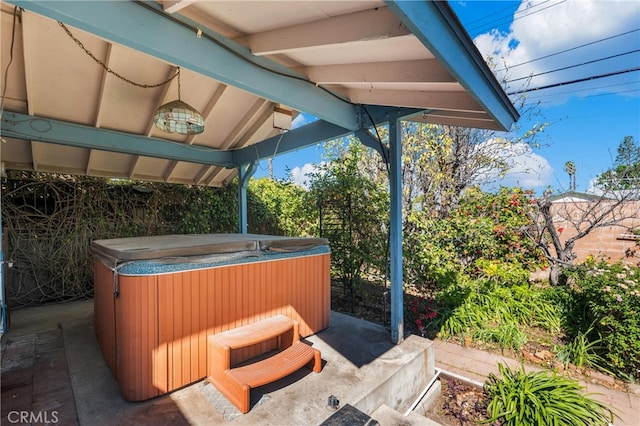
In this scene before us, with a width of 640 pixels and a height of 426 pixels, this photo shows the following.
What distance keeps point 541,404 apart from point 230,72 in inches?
160

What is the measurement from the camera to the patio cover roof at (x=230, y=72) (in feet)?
5.65

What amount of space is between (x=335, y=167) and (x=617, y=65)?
7200mm

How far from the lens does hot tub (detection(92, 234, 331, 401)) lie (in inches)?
87.4

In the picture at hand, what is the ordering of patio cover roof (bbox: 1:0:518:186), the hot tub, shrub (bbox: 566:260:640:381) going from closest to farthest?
patio cover roof (bbox: 1:0:518:186) < the hot tub < shrub (bbox: 566:260:640:381)

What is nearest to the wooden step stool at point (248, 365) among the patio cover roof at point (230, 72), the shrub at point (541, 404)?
the shrub at point (541, 404)

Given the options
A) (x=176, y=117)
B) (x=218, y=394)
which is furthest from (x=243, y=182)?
(x=218, y=394)

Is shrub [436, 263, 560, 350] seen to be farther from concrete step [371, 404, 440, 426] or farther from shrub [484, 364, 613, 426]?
concrete step [371, 404, 440, 426]

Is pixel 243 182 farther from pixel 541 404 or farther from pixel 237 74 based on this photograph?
pixel 541 404

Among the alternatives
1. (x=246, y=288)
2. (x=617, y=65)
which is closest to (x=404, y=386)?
(x=246, y=288)

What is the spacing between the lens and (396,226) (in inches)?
133

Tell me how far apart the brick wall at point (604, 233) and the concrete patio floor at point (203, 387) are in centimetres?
431

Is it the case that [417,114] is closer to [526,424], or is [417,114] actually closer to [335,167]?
[335,167]

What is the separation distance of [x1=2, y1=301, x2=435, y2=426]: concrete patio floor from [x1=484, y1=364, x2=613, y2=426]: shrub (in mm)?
723

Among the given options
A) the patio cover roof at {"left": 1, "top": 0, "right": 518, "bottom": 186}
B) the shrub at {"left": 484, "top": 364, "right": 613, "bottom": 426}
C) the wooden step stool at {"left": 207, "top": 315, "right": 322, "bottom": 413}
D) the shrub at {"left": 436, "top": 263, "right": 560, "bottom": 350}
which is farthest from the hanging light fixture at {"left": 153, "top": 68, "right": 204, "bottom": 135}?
the shrub at {"left": 436, "top": 263, "right": 560, "bottom": 350}
